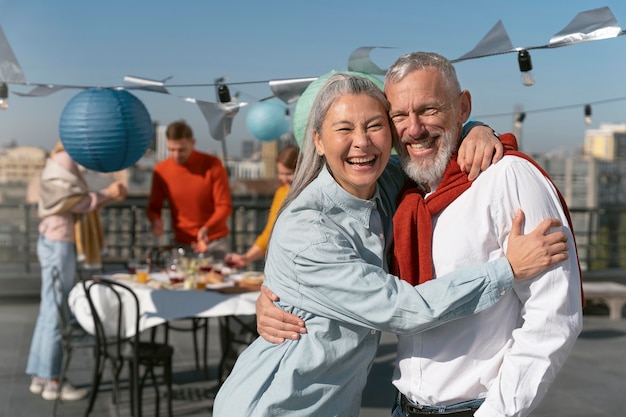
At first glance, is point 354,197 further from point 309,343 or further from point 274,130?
point 274,130

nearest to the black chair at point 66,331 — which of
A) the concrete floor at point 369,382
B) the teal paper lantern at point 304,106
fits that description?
the concrete floor at point 369,382

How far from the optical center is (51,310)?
426 centimetres

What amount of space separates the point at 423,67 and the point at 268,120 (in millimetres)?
6226

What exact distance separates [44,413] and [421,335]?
3078 millimetres

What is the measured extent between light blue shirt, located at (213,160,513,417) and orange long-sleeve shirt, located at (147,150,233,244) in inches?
131

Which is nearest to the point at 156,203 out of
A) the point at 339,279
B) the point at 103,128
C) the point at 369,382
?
the point at 103,128

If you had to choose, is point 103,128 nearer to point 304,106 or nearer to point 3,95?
point 3,95

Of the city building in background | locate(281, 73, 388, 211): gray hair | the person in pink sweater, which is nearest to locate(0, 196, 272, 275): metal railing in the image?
the person in pink sweater

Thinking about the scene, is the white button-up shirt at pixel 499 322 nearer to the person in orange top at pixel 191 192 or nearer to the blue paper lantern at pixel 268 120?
the person in orange top at pixel 191 192

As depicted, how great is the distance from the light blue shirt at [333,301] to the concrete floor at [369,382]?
8.56 ft

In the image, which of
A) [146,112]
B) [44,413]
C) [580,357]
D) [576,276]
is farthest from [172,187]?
[576,276]

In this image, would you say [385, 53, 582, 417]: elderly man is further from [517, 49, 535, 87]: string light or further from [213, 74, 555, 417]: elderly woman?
[517, 49, 535, 87]: string light

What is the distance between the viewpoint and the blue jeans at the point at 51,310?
167 inches

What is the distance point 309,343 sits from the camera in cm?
148
